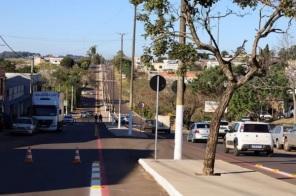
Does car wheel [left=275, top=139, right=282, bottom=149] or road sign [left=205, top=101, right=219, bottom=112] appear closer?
car wheel [left=275, top=139, right=282, bottom=149]

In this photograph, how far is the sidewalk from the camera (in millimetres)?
14297

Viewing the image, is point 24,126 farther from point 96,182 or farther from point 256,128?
point 96,182

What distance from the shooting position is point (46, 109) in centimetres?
5791

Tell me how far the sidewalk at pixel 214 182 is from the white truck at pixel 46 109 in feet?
122

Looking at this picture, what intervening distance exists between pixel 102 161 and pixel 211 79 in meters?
66.7

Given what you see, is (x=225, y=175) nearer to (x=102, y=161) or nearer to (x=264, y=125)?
(x=102, y=161)

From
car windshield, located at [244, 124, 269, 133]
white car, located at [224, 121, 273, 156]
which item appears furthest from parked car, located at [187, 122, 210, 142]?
car windshield, located at [244, 124, 269, 133]

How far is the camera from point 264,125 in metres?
32.3

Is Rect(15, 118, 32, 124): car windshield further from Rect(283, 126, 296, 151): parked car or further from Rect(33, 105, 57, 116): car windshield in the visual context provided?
Rect(283, 126, 296, 151): parked car

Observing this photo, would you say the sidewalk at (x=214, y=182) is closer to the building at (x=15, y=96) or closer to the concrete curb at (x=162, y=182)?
the concrete curb at (x=162, y=182)

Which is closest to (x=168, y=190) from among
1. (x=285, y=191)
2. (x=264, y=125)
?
(x=285, y=191)

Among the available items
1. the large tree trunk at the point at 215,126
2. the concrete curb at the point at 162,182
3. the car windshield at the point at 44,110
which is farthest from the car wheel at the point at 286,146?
the car windshield at the point at 44,110

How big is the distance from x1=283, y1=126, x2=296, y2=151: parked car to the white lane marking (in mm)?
18890

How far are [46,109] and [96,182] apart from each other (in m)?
41.8
